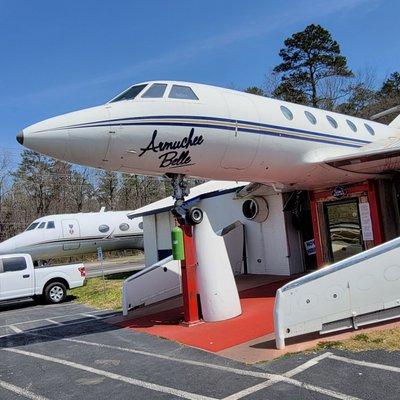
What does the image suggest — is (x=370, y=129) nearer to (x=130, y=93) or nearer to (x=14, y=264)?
(x=130, y=93)

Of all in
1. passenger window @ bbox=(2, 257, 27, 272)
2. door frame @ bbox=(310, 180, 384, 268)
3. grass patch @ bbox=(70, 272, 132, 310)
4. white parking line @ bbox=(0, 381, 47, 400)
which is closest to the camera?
white parking line @ bbox=(0, 381, 47, 400)

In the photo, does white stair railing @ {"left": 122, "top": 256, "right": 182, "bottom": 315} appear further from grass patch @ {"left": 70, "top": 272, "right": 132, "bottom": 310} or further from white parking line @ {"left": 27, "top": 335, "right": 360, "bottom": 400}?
white parking line @ {"left": 27, "top": 335, "right": 360, "bottom": 400}

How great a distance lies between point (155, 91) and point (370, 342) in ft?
19.2

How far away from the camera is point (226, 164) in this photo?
9852 mm

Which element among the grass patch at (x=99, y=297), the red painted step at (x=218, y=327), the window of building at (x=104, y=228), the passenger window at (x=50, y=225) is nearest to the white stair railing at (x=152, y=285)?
the red painted step at (x=218, y=327)

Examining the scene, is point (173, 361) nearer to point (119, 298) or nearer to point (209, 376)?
point (209, 376)

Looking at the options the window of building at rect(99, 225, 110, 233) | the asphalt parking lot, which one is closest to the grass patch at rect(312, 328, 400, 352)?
the asphalt parking lot

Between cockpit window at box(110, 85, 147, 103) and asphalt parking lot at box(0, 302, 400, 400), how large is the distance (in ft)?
15.3

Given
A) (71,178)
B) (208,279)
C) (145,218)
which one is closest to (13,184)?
(71,178)

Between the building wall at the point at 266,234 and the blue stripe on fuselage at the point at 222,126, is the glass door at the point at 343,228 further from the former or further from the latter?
the blue stripe on fuselage at the point at 222,126

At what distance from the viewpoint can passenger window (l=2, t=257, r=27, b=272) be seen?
52.2 feet

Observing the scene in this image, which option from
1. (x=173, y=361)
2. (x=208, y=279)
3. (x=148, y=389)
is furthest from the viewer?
(x=208, y=279)

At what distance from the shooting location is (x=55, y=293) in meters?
16.9

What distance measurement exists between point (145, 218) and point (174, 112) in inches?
556
